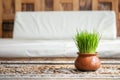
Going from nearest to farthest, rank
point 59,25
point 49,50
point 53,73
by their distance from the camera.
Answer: point 53,73, point 49,50, point 59,25

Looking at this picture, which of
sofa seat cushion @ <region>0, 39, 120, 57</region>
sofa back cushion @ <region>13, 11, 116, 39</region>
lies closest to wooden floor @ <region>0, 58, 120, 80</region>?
sofa seat cushion @ <region>0, 39, 120, 57</region>

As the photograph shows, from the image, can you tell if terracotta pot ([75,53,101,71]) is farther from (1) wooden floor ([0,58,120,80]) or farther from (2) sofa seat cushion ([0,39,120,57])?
(2) sofa seat cushion ([0,39,120,57])

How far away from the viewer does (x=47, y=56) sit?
9.46ft

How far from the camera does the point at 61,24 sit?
3744mm

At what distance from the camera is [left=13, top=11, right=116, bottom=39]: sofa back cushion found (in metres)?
3.65

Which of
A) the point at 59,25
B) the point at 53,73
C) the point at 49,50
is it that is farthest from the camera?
the point at 59,25

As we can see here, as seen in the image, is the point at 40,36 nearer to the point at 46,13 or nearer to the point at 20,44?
the point at 46,13

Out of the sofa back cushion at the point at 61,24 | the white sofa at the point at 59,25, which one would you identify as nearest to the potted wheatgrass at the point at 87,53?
the white sofa at the point at 59,25

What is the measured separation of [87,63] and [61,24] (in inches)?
74.3

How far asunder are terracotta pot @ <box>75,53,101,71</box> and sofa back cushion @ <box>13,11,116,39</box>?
1.66 m

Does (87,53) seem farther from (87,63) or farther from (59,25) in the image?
(59,25)

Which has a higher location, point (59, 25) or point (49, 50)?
point (59, 25)

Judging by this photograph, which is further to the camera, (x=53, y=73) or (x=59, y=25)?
(x=59, y=25)

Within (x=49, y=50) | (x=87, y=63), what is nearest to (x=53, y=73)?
(x=87, y=63)
